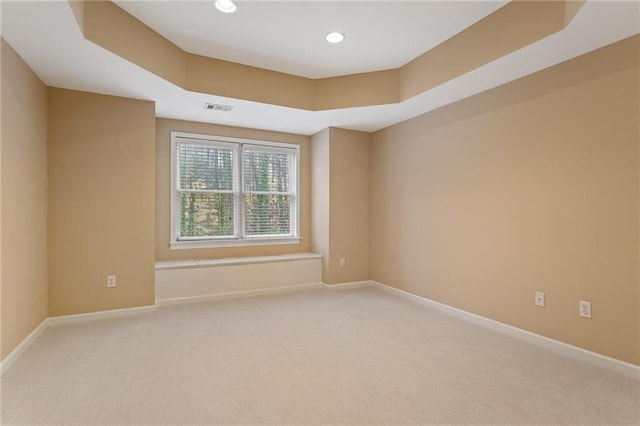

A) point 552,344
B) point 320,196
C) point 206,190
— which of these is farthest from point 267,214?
point 552,344

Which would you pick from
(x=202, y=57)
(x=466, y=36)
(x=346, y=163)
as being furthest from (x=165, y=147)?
(x=466, y=36)

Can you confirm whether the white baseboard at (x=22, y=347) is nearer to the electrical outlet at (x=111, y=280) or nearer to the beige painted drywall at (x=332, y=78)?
the electrical outlet at (x=111, y=280)

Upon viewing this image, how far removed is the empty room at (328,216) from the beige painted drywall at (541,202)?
0.7 inches

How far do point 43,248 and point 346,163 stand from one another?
3.70 meters

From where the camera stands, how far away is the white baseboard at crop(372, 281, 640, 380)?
237 cm

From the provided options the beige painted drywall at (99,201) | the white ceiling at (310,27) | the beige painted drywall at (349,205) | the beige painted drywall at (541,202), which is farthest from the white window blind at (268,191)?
the beige painted drywall at (541,202)

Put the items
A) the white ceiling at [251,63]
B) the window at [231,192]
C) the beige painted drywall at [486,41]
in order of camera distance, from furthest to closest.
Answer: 1. the window at [231,192]
2. the beige painted drywall at [486,41]
3. the white ceiling at [251,63]

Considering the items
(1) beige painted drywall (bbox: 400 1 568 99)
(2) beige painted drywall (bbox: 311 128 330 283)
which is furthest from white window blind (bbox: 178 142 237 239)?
(1) beige painted drywall (bbox: 400 1 568 99)

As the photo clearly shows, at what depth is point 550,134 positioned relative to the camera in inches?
111

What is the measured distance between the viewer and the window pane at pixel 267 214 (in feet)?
16.4

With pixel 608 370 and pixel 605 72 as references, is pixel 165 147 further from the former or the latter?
pixel 608 370

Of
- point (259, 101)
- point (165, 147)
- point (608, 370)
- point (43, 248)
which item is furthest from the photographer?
point (165, 147)

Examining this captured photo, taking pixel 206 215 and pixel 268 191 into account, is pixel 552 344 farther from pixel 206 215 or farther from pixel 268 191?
pixel 206 215

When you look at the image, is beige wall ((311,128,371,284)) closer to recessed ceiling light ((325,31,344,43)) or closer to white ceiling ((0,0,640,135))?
white ceiling ((0,0,640,135))
